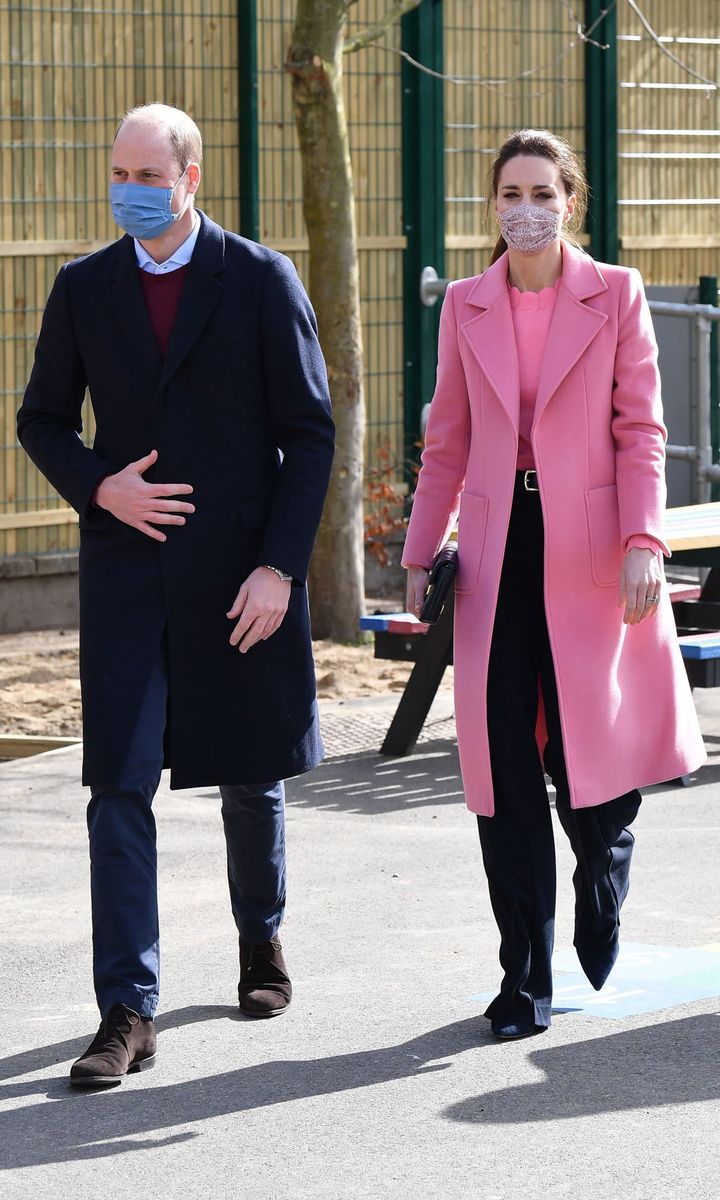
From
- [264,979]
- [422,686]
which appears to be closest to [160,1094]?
[264,979]

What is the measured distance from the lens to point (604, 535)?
474cm

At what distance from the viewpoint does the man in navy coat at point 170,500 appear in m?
4.65

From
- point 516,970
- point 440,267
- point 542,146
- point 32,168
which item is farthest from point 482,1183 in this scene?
point 440,267

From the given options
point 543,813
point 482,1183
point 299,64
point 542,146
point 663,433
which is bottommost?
point 482,1183

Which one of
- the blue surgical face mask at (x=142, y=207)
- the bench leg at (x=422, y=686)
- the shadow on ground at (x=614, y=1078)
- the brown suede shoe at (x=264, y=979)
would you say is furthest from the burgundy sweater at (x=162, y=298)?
the bench leg at (x=422, y=686)

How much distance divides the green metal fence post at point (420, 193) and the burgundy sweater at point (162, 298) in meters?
8.30

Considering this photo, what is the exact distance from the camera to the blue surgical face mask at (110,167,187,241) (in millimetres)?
4641

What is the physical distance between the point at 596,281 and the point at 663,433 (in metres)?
0.36

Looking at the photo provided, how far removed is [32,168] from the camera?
11.5 m

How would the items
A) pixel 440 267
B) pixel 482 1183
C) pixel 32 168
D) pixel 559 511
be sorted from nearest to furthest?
pixel 482 1183 < pixel 559 511 < pixel 32 168 < pixel 440 267

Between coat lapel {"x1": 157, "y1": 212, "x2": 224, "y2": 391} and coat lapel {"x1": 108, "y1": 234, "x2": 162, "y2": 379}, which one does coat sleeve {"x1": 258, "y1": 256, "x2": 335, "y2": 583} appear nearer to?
coat lapel {"x1": 157, "y1": 212, "x2": 224, "y2": 391}

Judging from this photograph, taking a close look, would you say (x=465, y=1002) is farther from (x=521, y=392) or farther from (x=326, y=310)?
(x=326, y=310)

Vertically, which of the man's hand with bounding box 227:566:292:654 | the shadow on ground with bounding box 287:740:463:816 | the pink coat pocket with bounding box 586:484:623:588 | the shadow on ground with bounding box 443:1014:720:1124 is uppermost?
the pink coat pocket with bounding box 586:484:623:588

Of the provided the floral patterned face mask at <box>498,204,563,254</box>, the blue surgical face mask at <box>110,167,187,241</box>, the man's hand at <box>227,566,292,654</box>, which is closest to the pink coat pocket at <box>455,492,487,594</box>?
the man's hand at <box>227,566,292,654</box>
